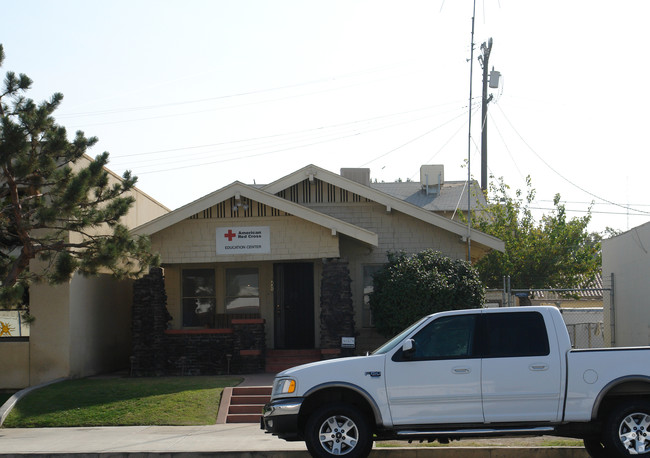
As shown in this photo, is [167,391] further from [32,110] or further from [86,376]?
[32,110]

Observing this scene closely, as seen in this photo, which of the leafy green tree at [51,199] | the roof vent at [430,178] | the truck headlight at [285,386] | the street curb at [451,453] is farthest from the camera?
the roof vent at [430,178]

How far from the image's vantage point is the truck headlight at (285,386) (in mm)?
8930

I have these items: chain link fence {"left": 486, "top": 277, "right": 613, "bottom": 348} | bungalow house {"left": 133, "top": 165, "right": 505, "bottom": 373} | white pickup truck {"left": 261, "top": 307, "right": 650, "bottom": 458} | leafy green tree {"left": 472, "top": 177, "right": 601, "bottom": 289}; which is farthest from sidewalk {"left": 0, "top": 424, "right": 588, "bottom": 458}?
leafy green tree {"left": 472, "top": 177, "right": 601, "bottom": 289}

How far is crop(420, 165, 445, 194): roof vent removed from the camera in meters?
34.6

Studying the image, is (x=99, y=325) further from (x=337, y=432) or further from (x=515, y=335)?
(x=515, y=335)

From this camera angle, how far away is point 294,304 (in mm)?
19688

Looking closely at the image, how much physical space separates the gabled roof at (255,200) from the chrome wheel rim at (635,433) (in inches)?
364

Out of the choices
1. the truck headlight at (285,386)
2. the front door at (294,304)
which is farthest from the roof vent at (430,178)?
the truck headlight at (285,386)

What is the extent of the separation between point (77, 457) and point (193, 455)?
62.7 inches

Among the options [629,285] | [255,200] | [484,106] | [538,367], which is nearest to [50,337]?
[255,200]

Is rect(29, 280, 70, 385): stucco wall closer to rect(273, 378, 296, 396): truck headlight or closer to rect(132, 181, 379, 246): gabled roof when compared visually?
rect(132, 181, 379, 246): gabled roof

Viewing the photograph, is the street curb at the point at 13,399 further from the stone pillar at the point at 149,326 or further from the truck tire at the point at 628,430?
the truck tire at the point at 628,430

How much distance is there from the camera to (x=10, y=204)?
552 inches

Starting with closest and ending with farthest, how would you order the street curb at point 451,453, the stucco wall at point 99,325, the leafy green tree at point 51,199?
1. the street curb at point 451,453
2. the leafy green tree at point 51,199
3. the stucco wall at point 99,325
